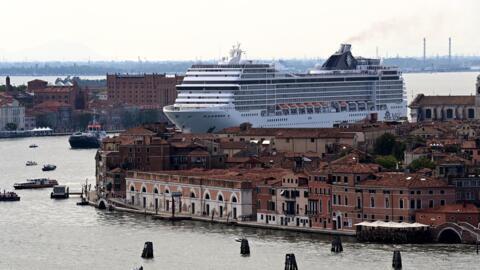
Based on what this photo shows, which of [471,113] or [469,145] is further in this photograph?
[471,113]

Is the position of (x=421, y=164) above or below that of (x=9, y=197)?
above

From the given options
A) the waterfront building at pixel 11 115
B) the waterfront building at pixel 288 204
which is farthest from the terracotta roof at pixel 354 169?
the waterfront building at pixel 11 115

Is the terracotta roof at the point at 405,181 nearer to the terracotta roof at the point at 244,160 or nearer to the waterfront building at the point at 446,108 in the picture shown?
the terracotta roof at the point at 244,160

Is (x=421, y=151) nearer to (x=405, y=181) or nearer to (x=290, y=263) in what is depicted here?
(x=405, y=181)

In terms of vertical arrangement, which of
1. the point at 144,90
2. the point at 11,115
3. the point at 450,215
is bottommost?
the point at 450,215

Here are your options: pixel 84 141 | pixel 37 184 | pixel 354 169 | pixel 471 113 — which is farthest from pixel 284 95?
pixel 354 169

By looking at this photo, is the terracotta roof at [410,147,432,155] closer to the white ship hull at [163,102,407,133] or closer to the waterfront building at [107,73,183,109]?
the white ship hull at [163,102,407,133]

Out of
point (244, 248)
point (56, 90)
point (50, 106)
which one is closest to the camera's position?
point (244, 248)
